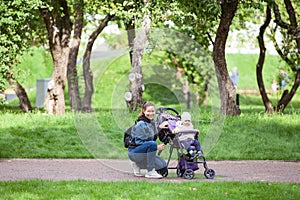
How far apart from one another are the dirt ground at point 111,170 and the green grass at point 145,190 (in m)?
0.82

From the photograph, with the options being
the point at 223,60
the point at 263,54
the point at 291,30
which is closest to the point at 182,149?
the point at 223,60

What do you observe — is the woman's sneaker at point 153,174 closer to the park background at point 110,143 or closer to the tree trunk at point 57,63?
the park background at point 110,143

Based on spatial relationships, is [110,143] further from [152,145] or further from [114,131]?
[152,145]

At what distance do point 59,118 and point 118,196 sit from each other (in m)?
9.82

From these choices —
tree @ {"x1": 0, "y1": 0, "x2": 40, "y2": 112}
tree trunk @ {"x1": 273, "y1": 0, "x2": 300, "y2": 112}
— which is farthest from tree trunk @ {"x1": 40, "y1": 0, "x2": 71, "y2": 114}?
tree trunk @ {"x1": 273, "y1": 0, "x2": 300, "y2": 112}

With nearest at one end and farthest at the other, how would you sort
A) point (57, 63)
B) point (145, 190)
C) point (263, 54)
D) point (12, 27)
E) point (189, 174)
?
point (145, 190), point (189, 174), point (12, 27), point (57, 63), point (263, 54)

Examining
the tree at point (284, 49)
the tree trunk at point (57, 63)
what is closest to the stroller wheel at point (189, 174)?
the tree at point (284, 49)

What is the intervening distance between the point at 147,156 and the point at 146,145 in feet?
Result: 0.68

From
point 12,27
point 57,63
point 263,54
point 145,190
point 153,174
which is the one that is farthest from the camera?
point 263,54

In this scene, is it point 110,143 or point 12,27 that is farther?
point 12,27

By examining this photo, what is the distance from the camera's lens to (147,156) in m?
11.6

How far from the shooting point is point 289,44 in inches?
948

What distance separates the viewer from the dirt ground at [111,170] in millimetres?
11836

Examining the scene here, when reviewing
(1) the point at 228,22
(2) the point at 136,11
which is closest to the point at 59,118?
(2) the point at 136,11
